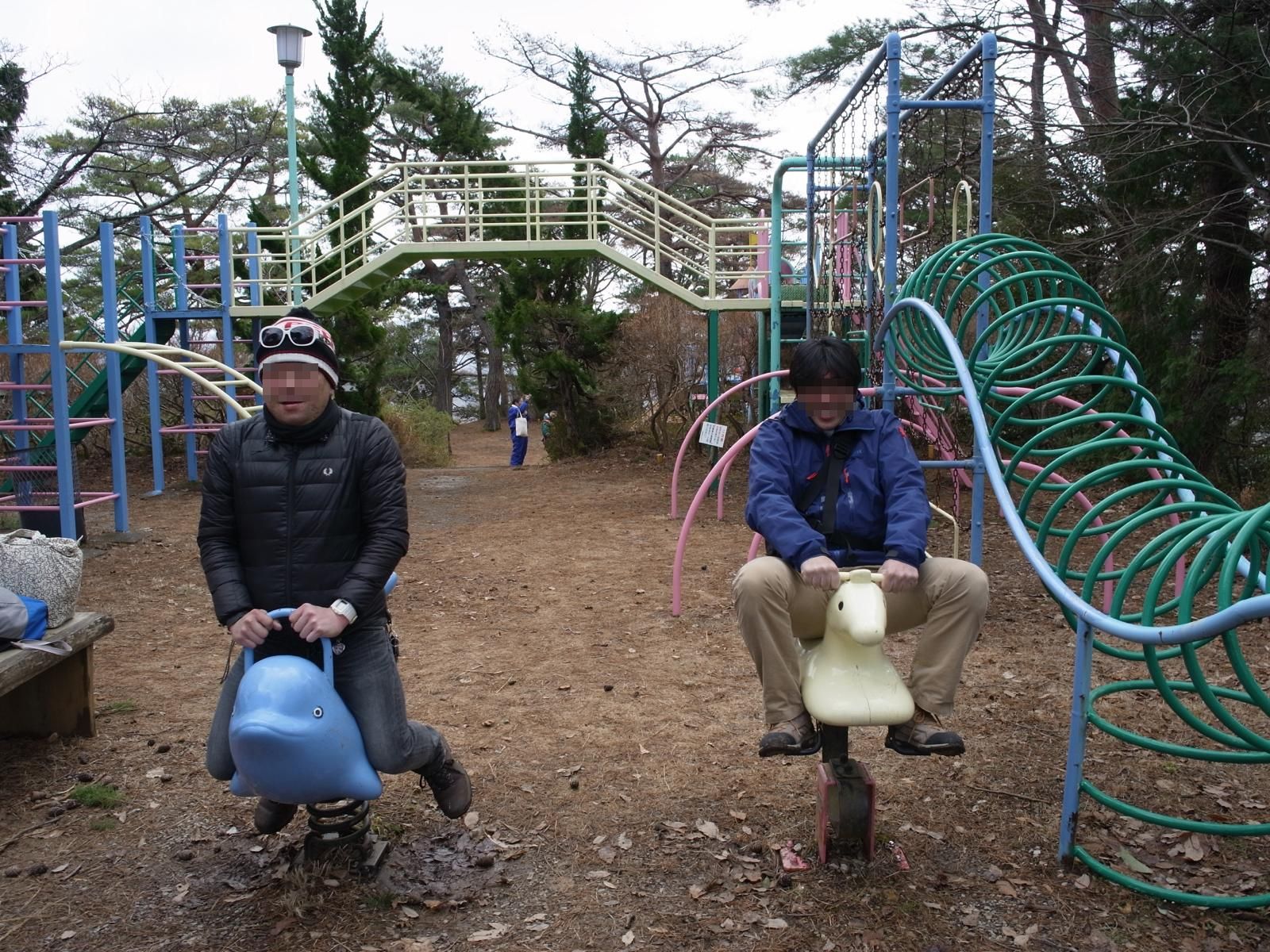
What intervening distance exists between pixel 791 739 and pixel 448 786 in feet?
3.39

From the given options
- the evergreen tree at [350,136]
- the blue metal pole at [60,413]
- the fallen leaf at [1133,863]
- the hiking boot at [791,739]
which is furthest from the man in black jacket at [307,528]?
the evergreen tree at [350,136]

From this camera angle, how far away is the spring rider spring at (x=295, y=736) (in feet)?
7.83

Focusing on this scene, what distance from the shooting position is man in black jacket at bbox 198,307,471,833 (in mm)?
2674

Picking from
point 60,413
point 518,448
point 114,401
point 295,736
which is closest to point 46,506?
point 60,413

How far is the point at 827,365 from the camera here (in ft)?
9.64

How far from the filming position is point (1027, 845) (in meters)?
3.16

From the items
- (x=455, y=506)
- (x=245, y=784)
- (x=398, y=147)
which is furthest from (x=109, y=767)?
(x=398, y=147)

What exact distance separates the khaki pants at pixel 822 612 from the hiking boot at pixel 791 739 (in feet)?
0.08

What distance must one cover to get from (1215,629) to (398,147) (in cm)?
2646

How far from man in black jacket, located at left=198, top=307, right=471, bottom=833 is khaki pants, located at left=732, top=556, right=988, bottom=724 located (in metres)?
0.99

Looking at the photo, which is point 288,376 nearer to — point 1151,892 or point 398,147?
point 1151,892

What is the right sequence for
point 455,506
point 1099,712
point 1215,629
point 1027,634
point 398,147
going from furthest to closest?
point 398,147
point 455,506
point 1027,634
point 1099,712
point 1215,629

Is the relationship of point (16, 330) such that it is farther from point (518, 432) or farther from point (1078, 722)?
point (518, 432)

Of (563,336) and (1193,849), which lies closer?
(1193,849)
